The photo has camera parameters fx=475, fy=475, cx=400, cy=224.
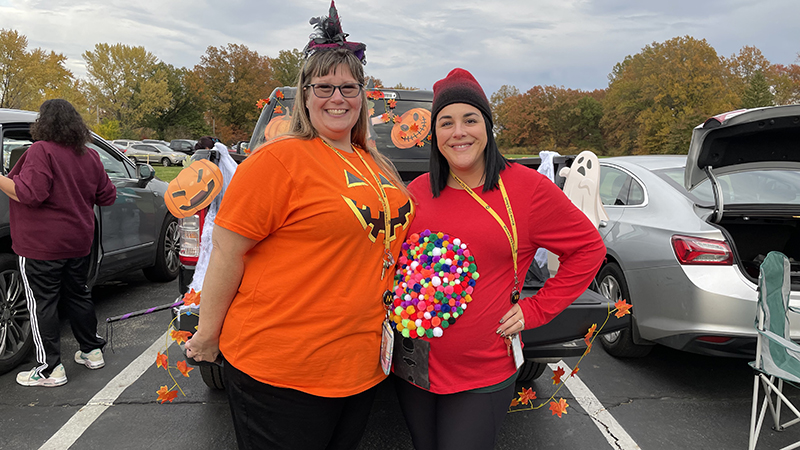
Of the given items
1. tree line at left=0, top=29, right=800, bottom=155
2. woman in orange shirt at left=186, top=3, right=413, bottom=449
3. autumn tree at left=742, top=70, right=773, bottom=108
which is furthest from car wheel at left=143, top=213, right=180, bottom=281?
autumn tree at left=742, top=70, right=773, bottom=108

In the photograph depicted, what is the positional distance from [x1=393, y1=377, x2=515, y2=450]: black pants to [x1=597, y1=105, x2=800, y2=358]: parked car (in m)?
2.13

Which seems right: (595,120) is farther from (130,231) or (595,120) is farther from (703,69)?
(130,231)

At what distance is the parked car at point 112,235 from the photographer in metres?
3.63

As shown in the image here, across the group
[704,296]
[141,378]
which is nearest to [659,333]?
[704,296]

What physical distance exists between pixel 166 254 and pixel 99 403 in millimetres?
3004

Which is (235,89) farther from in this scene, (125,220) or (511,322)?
(511,322)

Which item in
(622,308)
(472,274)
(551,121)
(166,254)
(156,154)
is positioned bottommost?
(156,154)

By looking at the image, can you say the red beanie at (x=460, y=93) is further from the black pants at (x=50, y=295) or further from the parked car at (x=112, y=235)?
the parked car at (x=112, y=235)

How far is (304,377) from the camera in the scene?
1455 millimetres

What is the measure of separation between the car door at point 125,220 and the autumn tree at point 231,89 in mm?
48444

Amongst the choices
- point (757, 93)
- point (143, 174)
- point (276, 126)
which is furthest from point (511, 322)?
point (757, 93)

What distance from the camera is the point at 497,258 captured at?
1.61m

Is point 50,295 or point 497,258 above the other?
point 497,258

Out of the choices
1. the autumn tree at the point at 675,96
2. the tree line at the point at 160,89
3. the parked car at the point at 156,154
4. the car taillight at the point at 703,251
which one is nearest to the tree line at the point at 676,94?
the autumn tree at the point at 675,96
